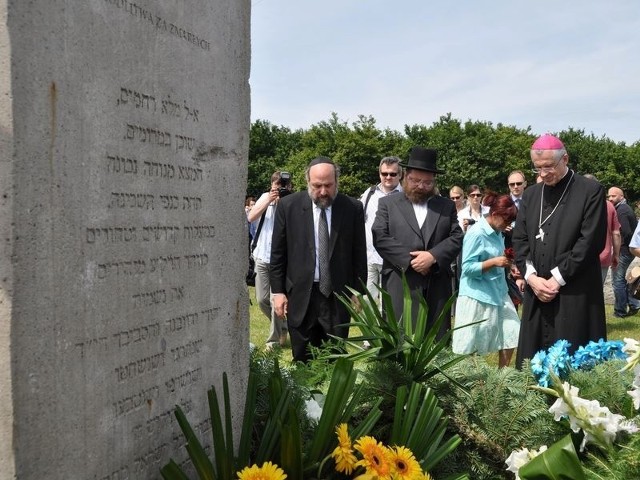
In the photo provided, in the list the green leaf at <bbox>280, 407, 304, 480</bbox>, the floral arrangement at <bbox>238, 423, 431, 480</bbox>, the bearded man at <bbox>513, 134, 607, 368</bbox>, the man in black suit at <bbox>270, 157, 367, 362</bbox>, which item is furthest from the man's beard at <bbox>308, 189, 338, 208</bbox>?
the green leaf at <bbox>280, 407, 304, 480</bbox>

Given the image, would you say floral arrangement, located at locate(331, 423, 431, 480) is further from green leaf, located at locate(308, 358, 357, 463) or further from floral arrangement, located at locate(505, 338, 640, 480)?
floral arrangement, located at locate(505, 338, 640, 480)

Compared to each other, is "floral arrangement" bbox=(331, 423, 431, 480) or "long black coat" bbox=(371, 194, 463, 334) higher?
"long black coat" bbox=(371, 194, 463, 334)

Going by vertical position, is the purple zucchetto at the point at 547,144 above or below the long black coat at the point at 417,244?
above

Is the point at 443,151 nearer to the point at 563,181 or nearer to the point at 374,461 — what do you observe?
the point at 563,181

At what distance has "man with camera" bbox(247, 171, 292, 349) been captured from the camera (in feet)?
24.4

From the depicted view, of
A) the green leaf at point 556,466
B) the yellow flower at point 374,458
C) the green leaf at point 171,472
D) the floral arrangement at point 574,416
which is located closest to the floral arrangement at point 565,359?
the floral arrangement at point 574,416

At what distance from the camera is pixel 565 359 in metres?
3.20

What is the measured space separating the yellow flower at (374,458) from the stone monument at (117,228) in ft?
2.20

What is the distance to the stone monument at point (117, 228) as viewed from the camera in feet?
5.50

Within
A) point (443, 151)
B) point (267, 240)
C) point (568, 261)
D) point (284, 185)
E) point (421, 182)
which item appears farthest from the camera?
point (443, 151)

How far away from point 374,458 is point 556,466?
22.9 inches

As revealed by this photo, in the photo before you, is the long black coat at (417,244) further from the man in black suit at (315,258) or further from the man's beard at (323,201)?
the man's beard at (323,201)

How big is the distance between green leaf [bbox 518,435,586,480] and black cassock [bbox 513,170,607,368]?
268 cm

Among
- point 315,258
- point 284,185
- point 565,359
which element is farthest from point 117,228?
point 284,185
